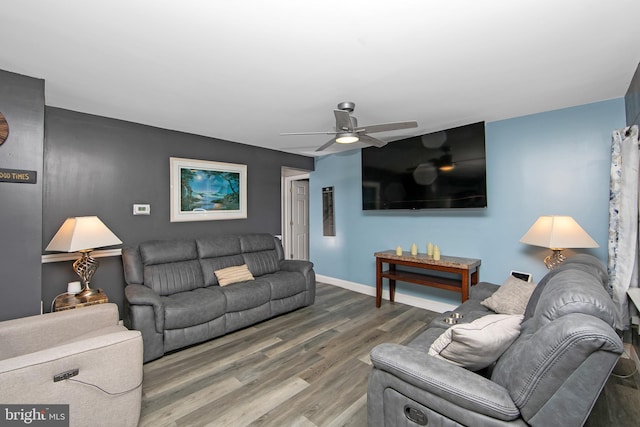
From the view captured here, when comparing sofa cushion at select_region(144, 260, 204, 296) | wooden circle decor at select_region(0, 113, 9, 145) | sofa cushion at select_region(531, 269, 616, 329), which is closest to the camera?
sofa cushion at select_region(531, 269, 616, 329)

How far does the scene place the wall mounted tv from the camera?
3.29 meters

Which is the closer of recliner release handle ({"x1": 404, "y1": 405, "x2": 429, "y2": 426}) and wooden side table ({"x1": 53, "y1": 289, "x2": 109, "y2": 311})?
recliner release handle ({"x1": 404, "y1": 405, "x2": 429, "y2": 426})

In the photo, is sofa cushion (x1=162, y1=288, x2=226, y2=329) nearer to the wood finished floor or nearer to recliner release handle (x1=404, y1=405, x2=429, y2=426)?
the wood finished floor

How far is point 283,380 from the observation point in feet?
7.52

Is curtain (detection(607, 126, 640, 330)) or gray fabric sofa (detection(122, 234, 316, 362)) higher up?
curtain (detection(607, 126, 640, 330))

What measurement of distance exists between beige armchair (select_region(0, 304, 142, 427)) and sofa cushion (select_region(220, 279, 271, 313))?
4.66ft

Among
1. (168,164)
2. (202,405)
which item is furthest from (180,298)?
(168,164)

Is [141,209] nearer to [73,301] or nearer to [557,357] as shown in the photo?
[73,301]

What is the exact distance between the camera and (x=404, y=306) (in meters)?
4.07

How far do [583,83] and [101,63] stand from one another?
3.81m

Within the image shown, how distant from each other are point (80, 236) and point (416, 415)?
299 cm

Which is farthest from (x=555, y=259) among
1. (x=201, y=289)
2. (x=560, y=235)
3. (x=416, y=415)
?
(x=201, y=289)

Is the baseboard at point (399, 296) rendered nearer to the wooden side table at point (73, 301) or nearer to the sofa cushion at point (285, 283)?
the sofa cushion at point (285, 283)

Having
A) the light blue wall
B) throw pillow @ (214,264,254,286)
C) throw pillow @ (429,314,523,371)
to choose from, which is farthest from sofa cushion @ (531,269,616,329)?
throw pillow @ (214,264,254,286)
